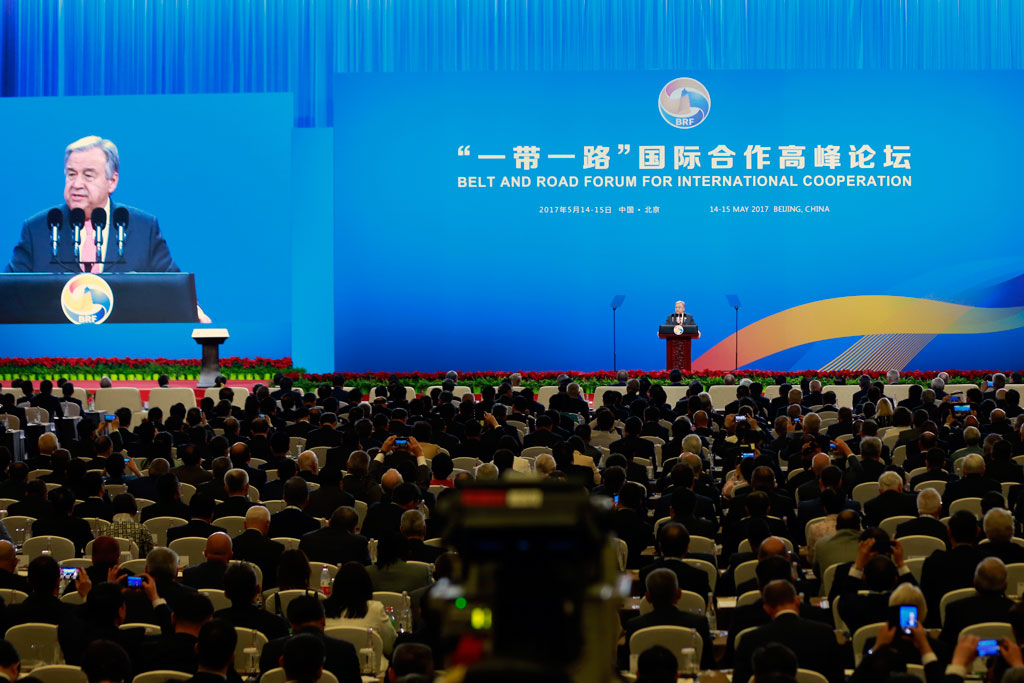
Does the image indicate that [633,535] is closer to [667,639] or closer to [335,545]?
[335,545]

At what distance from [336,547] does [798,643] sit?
2.89 metres

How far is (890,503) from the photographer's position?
7.19 metres

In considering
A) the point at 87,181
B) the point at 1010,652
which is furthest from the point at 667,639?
the point at 87,181

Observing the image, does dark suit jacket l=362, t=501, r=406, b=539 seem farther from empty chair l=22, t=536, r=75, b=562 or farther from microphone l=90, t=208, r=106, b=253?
microphone l=90, t=208, r=106, b=253

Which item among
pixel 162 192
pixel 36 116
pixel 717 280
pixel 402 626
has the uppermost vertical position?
pixel 36 116

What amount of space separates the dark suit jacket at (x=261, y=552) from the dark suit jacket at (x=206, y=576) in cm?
39

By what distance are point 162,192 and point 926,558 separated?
18936 millimetres

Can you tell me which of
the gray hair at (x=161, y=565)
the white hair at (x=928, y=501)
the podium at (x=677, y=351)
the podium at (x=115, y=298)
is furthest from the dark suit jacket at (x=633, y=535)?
the podium at (x=115, y=298)

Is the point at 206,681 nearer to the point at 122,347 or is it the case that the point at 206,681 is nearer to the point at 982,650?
the point at 982,650

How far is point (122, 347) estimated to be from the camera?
72.3ft

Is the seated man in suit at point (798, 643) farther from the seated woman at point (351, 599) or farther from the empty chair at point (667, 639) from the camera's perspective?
the seated woman at point (351, 599)

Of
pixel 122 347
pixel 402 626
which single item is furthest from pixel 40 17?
pixel 402 626

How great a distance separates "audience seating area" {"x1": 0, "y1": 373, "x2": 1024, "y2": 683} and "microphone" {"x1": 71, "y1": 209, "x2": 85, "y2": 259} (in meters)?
9.75

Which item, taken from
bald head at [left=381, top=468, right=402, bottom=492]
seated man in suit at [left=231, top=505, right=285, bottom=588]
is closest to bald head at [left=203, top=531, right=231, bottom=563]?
seated man in suit at [left=231, top=505, right=285, bottom=588]
